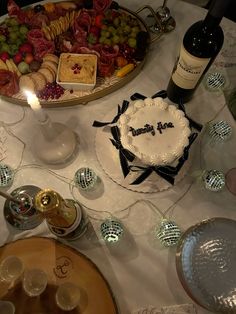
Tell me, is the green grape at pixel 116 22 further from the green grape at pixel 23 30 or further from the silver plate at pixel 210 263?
the silver plate at pixel 210 263

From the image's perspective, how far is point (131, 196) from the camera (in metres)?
1.01

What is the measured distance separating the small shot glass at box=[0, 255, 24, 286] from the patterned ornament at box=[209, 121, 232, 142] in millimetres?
670

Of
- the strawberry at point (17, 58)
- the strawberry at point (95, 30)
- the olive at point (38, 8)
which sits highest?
the strawberry at point (95, 30)

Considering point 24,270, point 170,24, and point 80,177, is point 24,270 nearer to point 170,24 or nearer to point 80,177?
point 80,177

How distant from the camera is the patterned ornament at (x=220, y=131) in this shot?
1046 millimetres

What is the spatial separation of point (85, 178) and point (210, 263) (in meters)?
0.41

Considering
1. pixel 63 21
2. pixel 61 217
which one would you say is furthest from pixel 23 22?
pixel 61 217

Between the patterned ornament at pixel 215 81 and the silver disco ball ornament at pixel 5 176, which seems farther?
the patterned ornament at pixel 215 81

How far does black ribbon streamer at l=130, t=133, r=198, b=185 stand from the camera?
97cm

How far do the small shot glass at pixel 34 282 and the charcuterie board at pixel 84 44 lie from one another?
525mm

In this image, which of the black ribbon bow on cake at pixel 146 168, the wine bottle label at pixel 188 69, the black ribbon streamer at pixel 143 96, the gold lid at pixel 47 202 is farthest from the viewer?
the black ribbon streamer at pixel 143 96

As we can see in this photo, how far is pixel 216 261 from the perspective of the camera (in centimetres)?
87

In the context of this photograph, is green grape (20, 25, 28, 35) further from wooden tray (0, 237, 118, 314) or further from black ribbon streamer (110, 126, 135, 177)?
wooden tray (0, 237, 118, 314)

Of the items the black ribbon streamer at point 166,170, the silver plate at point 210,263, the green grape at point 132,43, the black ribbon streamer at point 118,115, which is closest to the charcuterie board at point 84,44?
the green grape at point 132,43
